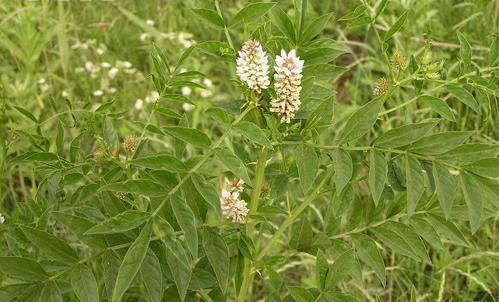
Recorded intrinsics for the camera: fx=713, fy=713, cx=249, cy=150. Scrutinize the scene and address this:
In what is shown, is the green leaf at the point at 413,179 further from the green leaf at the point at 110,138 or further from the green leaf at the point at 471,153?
the green leaf at the point at 110,138

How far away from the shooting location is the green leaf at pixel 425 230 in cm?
141

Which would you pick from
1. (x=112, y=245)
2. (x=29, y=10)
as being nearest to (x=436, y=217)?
(x=112, y=245)

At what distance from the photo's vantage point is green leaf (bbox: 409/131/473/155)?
124cm

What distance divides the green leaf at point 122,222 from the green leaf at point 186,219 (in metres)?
0.05

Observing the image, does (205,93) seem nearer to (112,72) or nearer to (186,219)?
(112,72)

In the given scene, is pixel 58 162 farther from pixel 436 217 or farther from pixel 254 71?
pixel 436 217

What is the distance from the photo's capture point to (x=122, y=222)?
1.16m

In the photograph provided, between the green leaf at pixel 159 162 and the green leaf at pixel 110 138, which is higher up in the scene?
the green leaf at pixel 110 138

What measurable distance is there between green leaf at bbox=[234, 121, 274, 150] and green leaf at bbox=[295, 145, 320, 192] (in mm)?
85

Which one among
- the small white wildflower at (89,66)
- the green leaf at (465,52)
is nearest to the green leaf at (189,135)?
the green leaf at (465,52)

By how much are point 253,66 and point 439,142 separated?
359mm

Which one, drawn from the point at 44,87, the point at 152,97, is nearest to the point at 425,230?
the point at 152,97

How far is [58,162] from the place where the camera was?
4.68 feet

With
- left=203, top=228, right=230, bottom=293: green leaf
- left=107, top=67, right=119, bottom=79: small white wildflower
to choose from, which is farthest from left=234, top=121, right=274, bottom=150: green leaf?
left=107, top=67, right=119, bottom=79: small white wildflower
